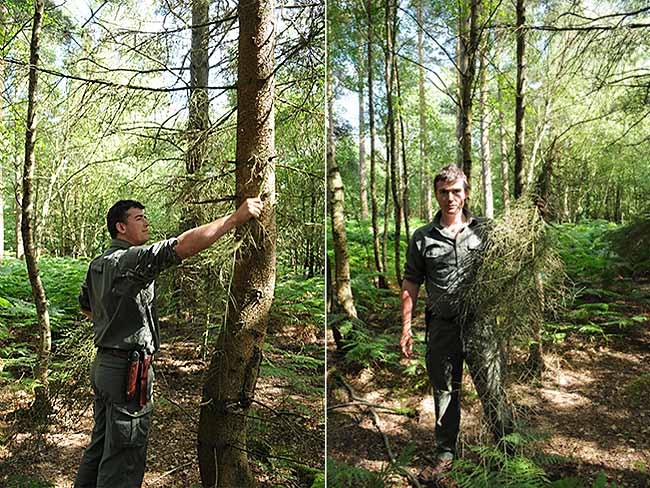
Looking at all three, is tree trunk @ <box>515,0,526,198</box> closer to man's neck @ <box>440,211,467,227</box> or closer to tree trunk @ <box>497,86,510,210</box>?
tree trunk @ <box>497,86,510,210</box>

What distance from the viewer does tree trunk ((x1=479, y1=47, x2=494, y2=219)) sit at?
4.31 feet

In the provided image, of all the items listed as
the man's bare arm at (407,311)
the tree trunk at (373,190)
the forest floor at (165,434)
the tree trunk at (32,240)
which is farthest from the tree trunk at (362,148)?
the tree trunk at (32,240)

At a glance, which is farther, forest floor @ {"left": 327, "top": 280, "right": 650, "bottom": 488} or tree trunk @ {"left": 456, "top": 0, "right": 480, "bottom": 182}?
tree trunk @ {"left": 456, "top": 0, "right": 480, "bottom": 182}

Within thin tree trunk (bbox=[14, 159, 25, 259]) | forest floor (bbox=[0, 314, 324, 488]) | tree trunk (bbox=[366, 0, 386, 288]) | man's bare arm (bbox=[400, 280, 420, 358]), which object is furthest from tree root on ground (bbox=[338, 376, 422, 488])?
thin tree trunk (bbox=[14, 159, 25, 259])

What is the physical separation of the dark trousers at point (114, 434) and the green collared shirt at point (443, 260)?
124 centimetres

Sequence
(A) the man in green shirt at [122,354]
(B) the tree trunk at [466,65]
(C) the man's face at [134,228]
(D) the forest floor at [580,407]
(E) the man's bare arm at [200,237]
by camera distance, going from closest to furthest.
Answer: (D) the forest floor at [580,407], (B) the tree trunk at [466,65], (E) the man's bare arm at [200,237], (A) the man in green shirt at [122,354], (C) the man's face at [134,228]

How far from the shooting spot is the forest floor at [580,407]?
4.22 feet

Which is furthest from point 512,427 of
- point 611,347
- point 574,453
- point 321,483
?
point 321,483

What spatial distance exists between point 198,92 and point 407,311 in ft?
5.86

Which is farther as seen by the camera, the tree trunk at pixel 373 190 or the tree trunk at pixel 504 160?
the tree trunk at pixel 373 190

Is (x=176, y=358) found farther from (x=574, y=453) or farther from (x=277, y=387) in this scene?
(x=574, y=453)

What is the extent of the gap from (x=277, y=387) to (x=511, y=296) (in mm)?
1723

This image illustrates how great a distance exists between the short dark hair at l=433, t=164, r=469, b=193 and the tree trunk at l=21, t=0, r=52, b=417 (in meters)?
1.98

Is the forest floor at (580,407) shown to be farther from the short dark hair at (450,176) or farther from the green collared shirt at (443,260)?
the short dark hair at (450,176)
